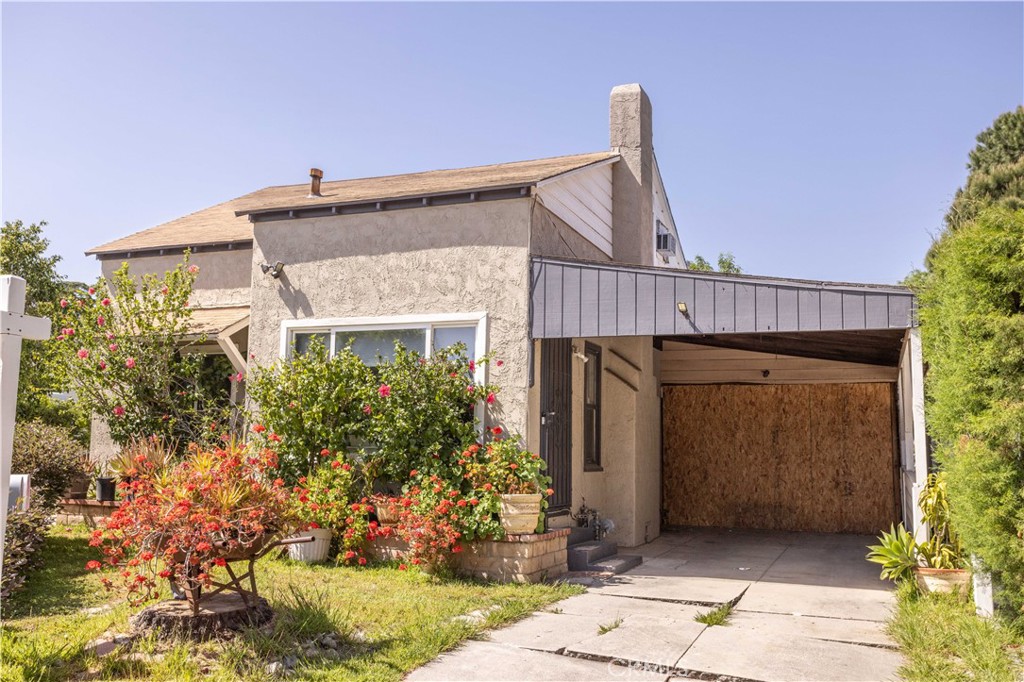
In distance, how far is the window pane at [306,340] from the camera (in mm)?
10251

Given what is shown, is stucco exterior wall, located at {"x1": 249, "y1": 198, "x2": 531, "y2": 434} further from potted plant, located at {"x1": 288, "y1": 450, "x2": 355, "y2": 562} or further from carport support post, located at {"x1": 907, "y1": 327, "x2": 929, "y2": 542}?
carport support post, located at {"x1": 907, "y1": 327, "x2": 929, "y2": 542}

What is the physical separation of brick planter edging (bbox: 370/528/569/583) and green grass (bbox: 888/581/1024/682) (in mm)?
3431

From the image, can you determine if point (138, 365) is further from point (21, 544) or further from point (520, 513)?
point (520, 513)

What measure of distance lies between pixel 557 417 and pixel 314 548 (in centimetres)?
325

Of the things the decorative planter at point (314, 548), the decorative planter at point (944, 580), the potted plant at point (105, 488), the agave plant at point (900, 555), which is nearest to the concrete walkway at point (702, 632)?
the agave plant at point (900, 555)

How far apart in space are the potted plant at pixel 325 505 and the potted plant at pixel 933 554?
5487mm

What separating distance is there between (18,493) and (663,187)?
12.0 m

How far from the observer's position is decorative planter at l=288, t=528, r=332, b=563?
8.77m

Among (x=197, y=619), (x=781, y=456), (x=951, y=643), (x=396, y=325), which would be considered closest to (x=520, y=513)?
(x=396, y=325)

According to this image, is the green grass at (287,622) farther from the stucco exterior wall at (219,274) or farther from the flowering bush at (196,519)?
the stucco exterior wall at (219,274)

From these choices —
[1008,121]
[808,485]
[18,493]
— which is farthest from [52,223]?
[1008,121]

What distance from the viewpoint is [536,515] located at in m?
8.45

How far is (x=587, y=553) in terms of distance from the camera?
9352 millimetres

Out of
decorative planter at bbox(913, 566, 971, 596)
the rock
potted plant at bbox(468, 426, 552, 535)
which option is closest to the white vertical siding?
potted plant at bbox(468, 426, 552, 535)
